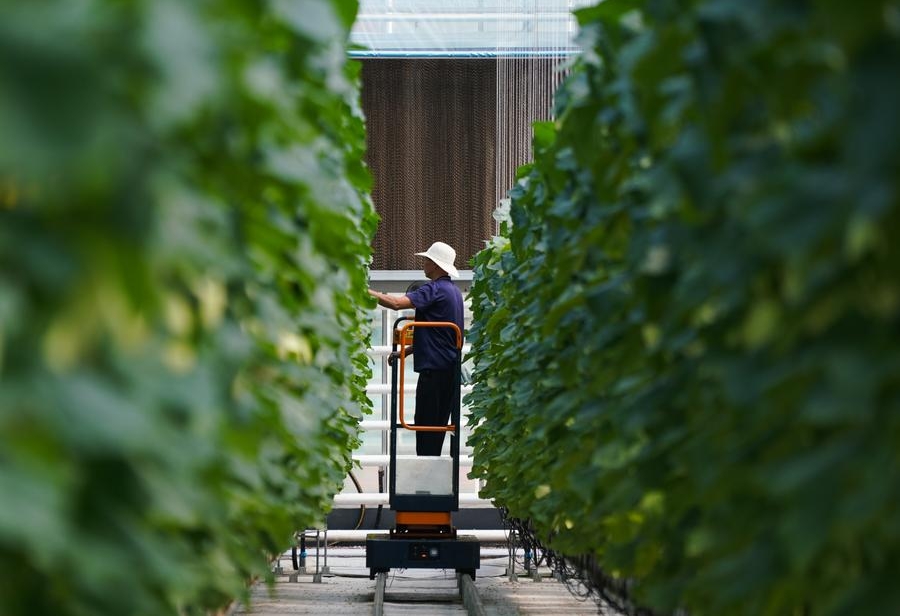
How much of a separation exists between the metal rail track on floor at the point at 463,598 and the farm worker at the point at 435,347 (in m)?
Result: 1.14

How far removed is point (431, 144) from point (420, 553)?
4.85 meters

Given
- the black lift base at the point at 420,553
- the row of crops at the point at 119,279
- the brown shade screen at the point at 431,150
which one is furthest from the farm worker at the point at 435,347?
the row of crops at the point at 119,279

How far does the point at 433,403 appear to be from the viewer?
845 centimetres

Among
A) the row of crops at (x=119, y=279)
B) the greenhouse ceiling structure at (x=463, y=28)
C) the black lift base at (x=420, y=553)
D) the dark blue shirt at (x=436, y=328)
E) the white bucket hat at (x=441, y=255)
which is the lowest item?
the black lift base at (x=420, y=553)

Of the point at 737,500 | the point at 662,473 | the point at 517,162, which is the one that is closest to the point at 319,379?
the point at 662,473

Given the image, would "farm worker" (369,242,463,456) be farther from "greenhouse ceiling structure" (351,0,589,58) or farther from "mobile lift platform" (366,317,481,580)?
"greenhouse ceiling structure" (351,0,589,58)

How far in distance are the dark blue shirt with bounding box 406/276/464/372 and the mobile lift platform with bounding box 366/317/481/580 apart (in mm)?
638

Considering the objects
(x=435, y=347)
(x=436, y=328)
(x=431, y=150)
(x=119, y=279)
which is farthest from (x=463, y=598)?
(x=119, y=279)

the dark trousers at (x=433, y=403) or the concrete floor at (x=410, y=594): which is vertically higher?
the dark trousers at (x=433, y=403)

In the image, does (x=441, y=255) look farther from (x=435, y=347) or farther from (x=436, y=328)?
(x=435, y=347)

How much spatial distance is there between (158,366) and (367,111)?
10243mm

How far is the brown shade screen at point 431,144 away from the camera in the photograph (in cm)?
1109

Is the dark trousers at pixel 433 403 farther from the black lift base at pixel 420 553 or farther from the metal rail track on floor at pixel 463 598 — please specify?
the black lift base at pixel 420 553

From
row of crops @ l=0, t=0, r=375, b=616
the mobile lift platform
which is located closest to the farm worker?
the mobile lift platform
